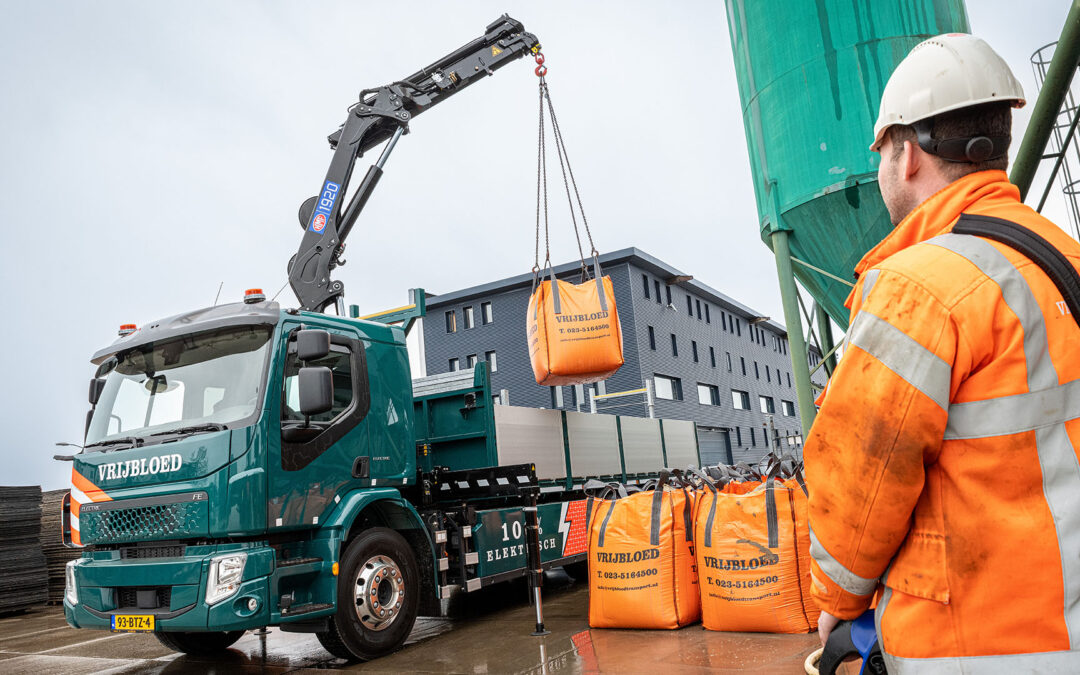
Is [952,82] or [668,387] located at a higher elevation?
[668,387]

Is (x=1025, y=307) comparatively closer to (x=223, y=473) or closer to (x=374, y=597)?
(x=223, y=473)

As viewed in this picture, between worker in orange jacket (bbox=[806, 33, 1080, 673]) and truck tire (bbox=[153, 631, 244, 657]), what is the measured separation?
656cm

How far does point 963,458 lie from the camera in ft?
4.41

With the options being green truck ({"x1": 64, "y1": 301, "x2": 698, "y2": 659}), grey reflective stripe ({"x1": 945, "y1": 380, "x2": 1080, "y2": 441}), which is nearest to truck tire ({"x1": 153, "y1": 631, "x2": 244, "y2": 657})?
green truck ({"x1": 64, "y1": 301, "x2": 698, "y2": 659})

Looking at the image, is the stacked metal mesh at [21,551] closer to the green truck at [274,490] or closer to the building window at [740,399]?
the green truck at [274,490]

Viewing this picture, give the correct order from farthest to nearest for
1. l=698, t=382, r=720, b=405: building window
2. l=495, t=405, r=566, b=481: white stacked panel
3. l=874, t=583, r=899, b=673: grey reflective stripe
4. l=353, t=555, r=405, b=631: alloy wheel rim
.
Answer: l=698, t=382, r=720, b=405: building window < l=495, t=405, r=566, b=481: white stacked panel < l=353, t=555, r=405, b=631: alloy wheel rim < l=874, t=583, r=899, b=673: grey reflective stripe

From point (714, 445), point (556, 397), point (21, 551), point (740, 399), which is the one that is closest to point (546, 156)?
point (21, 551)

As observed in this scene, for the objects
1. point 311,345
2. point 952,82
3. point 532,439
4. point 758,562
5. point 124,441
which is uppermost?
point 311,345

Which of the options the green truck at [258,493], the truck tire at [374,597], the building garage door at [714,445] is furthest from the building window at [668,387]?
the truck tire at [374,597]

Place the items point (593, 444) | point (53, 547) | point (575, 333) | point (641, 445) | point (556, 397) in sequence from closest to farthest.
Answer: point (575, 333) → point (593, 444) → point (641, 445) → point (53, 547) → point (556, 397)

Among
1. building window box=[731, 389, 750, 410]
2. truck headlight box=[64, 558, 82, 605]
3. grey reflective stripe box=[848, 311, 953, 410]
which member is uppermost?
building window box=[731, 389, 750, 410]

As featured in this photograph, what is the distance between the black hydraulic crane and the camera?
26.4 ft

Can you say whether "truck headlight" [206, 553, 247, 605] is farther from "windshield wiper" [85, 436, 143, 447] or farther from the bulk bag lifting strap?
the bulk bag lifting strap

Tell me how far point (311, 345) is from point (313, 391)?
1.11ft
